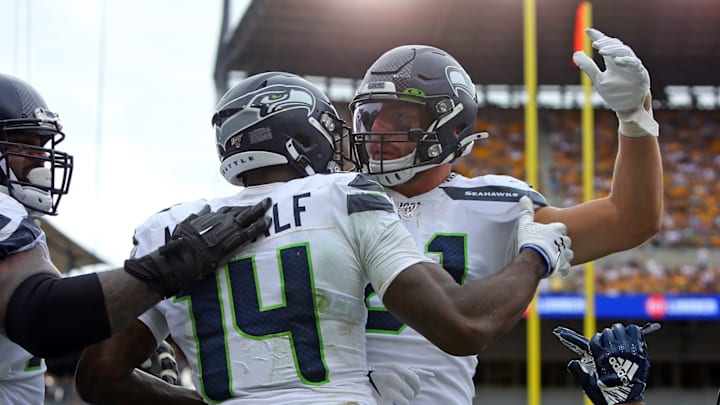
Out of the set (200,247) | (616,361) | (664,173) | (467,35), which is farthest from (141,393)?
(467,35)

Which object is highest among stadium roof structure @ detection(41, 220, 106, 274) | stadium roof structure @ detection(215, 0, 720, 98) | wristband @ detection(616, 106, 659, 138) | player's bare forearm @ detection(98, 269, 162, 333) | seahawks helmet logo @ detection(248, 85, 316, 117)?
stadium roof structure @ detection(215, 0, 720, 98)

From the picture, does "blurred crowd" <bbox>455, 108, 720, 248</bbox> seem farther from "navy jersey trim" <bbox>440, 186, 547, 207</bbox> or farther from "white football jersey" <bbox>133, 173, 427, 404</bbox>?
"white football jersey" <bbox>133, 173, 427, 404</bbox>

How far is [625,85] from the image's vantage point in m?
3.07

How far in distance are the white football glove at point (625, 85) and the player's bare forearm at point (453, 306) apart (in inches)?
35.0

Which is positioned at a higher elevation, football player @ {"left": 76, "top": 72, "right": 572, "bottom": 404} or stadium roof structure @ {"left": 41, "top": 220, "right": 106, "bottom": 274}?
football player @ {"left": 76, "top": 72, "right": 572, "bottom": 404}

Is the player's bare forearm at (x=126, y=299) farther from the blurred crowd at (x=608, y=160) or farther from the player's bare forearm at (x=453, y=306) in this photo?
the blurred crowd at (x=608, y=160)

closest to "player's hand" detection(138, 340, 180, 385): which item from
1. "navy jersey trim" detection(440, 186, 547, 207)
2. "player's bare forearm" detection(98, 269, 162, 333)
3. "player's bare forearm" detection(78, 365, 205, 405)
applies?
"player's bare forearm" detection(78, 365, 205, 405)

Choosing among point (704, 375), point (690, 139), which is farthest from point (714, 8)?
point (704, 375)

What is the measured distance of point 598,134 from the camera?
23.9 metres

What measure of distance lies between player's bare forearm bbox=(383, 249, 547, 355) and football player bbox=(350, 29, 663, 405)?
1.40 ft

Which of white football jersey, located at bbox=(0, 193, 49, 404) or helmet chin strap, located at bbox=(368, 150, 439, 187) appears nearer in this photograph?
white football jersey, located at bbox=(0, 193, 49, 404)

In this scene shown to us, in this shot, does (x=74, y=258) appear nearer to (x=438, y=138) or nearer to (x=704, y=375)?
(x=438, y=138)

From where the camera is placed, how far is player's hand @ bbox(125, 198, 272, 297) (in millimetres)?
2527

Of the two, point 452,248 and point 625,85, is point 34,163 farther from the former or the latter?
point 625,85
